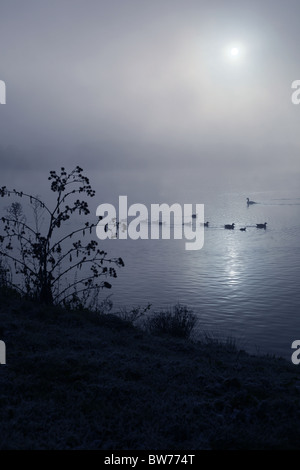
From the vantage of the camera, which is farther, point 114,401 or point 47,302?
point 47,302

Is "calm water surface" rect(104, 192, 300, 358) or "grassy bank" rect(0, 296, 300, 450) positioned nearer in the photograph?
"grassy bank" rect(0, 296, 300, 450)

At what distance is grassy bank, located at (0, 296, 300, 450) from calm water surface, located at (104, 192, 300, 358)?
10006 millimetres

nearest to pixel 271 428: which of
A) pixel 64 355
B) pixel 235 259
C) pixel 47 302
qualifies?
pixel 64 355

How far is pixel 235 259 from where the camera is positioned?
177 feet

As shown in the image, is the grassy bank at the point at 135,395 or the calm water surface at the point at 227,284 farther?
the calm water surface at the point at 227,284

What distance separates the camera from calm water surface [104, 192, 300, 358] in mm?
24172

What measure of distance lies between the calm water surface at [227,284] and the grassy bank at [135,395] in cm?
1001

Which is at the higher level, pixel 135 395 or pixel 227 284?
pixel 227 284

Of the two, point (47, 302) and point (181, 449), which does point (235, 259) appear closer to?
point (47, 302)

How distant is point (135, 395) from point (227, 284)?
106ft

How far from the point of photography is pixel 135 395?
7.23 metres

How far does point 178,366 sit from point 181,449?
Result: 314 centimetres

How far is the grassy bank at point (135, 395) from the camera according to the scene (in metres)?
5.87

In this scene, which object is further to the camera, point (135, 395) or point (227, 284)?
point (227, 284)
